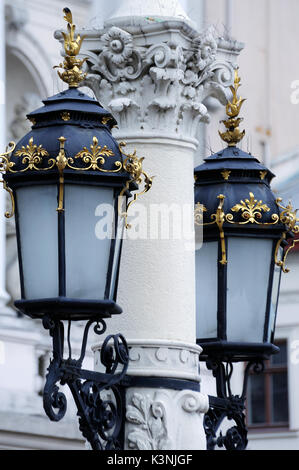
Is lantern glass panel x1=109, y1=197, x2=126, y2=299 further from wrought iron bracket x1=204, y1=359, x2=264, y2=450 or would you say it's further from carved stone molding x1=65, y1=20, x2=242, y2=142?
wrought iron bracket x1=204, y1=359, x2=264, y2=450

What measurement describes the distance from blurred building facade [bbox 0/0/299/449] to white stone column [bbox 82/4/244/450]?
8.3 inches

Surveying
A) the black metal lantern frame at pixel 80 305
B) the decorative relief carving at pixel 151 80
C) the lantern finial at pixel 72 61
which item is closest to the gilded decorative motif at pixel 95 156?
the black metal lantern frame at pixel 80 305

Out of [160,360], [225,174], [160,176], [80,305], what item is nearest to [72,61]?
[160,176]

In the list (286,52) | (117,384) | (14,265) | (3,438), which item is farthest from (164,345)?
(286,52)

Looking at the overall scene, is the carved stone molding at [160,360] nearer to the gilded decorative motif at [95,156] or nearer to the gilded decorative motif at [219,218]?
the gilded decorative motif at [95,156]

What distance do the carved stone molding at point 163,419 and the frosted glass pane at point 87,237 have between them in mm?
465

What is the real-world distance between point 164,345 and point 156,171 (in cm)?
62

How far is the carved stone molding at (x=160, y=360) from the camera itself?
19.1ft

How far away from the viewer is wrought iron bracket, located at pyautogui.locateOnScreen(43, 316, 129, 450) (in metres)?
5.35

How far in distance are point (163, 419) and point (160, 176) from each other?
0.85 metres

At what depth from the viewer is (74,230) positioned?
549 centimetres

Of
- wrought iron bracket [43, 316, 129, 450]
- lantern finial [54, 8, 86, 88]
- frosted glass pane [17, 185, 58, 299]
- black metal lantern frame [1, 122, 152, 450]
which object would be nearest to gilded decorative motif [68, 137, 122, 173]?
black metal lantern frame [1, 122, 152, 450]

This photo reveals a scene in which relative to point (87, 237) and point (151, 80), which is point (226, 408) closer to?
point (151, 80)
